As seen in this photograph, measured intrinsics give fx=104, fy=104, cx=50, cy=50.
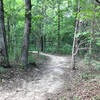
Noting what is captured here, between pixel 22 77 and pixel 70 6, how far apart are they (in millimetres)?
6281

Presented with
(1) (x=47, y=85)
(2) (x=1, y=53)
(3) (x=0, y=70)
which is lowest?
(1) (x=47, y=85)

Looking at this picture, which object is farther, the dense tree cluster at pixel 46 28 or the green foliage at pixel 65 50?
the green foliage at pixel 65 50

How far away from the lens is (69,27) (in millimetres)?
15781

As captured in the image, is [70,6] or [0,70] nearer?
[0,70]

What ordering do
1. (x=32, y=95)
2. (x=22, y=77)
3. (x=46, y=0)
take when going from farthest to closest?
(x=46, y=0), (x=22, y=77), (x=32, y=95)

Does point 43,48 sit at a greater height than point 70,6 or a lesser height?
lesser

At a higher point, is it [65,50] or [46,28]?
[46,28]

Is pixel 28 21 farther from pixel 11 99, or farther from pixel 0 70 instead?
pixel 11 99

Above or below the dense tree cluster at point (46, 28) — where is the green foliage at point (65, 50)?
below

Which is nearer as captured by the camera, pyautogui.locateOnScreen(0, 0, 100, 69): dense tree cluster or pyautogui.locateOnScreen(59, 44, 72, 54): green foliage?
pyautogui.locateOnScreen(0, 0, 100, 69): dense tree cluster

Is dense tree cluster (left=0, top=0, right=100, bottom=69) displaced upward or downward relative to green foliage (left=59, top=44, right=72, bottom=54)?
upward

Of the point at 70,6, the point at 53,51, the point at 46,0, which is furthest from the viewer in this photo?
the point at 53,51

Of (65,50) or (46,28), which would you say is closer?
(46,28)

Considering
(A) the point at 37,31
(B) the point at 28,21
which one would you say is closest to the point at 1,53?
(B) the point at 28,21
